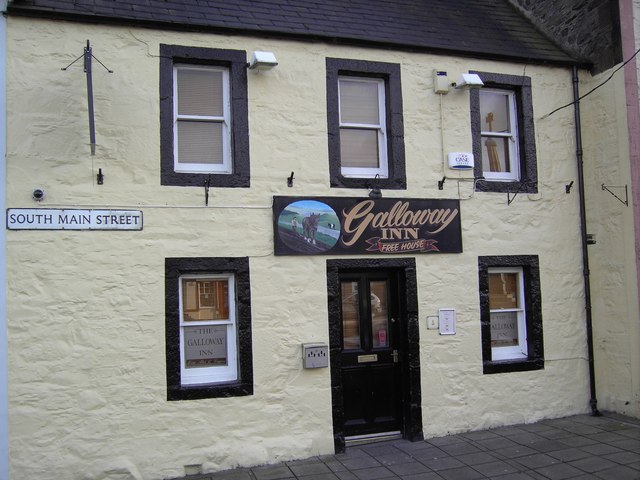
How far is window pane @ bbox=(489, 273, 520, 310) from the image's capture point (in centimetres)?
834

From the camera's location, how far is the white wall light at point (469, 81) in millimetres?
7820

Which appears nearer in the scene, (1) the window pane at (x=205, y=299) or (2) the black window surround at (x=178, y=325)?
(2) the black window surround at (x=178, y=325)

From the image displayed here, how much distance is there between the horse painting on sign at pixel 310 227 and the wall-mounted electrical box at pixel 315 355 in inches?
50.8

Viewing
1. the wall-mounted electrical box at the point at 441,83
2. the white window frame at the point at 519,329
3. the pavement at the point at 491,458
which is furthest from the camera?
the white window frame at the point at 519,329

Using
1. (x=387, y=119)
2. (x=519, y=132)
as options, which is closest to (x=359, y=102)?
(x=387, y=119)

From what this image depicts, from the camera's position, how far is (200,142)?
712cm

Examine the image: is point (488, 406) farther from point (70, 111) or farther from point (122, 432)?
point (70, 111)

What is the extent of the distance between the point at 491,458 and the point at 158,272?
4521mm

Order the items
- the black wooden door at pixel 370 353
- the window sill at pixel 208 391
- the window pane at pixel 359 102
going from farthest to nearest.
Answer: the window pane at pixel 359 102 < the black wooden door at pixel 370 353 < the window sill at pixel 208 391

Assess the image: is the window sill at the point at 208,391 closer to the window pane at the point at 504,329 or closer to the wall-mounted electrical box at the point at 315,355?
the wall-mounted electrical box at the point at 315,355

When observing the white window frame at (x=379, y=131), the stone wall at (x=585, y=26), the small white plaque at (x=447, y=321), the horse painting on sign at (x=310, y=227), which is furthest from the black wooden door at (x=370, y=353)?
the stone wall at (x=585, y=26)

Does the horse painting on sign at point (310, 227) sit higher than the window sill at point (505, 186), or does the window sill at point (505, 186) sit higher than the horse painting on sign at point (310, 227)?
the window sill at point (505, 186)

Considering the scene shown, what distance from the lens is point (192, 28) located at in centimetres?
696

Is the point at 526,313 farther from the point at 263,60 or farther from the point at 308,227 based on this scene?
the point at 263,60
